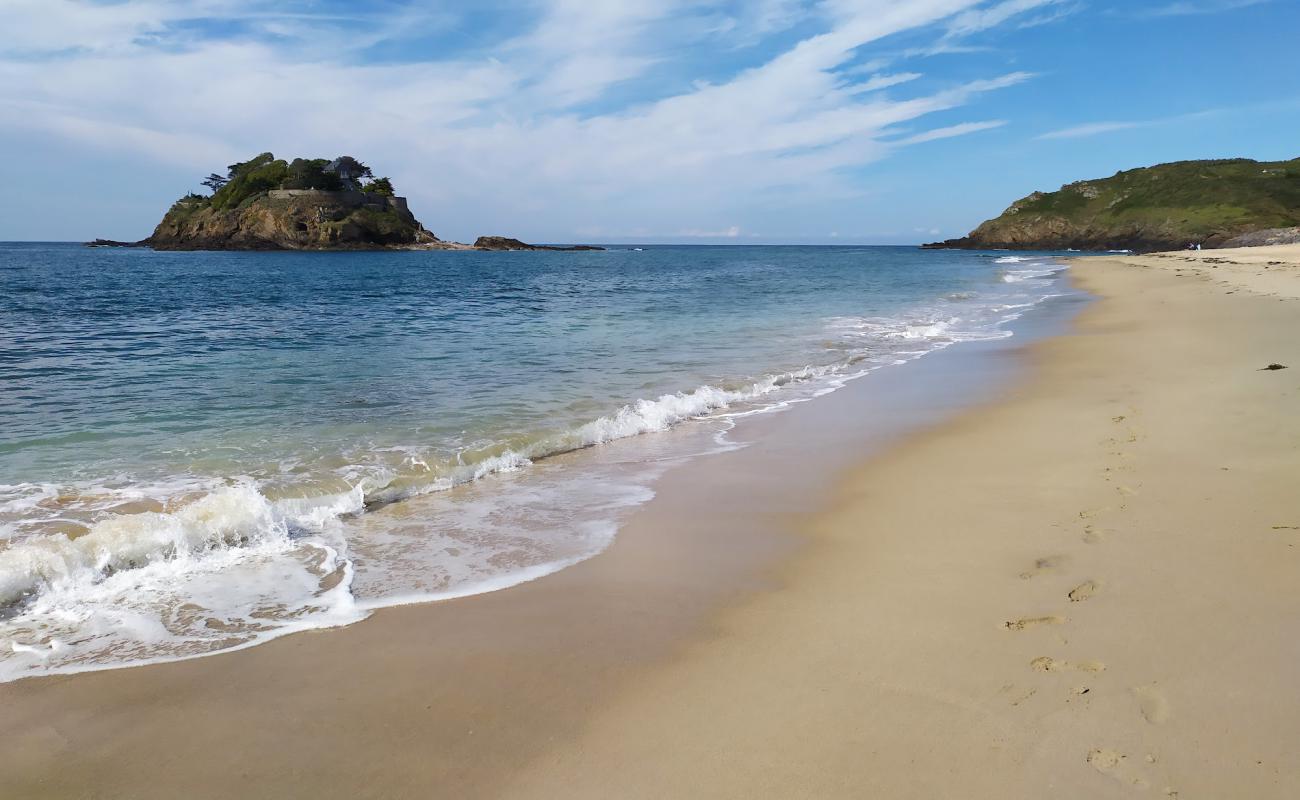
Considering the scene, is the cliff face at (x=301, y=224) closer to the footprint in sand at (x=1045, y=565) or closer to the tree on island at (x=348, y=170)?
the tree on island at (x=348, y=170)

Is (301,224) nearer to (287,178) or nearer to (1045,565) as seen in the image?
(287,178)

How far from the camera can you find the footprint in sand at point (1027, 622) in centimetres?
348

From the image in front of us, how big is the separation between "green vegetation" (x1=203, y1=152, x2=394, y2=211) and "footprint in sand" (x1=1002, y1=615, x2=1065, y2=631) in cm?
10681

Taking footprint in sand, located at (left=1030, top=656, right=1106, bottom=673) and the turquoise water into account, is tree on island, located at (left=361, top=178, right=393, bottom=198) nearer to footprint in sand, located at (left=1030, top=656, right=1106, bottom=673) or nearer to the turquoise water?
the turquoise water

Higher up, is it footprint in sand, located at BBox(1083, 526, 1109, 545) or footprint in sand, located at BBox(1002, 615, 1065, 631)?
footprint in sand, located at BBox(1083, 526, 1109, 545)

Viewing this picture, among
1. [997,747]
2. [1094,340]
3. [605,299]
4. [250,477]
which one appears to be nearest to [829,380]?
[1094,340]

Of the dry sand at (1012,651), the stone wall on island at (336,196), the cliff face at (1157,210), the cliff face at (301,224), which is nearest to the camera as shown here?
the dry sand at (1012,651)

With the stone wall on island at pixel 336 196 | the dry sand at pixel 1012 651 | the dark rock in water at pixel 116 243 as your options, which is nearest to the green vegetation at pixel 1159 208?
the dry sand at pixel 1012 651

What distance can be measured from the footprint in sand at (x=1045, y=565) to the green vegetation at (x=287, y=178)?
106 meters

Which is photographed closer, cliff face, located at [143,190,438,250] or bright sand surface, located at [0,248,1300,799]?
bright sand surface, located at [0,248,1300,799]

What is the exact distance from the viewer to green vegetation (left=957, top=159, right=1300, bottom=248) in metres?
81.3

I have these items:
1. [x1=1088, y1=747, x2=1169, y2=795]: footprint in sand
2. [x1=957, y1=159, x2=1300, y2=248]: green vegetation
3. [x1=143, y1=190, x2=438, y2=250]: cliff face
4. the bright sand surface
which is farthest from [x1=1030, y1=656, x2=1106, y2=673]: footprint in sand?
[x1=143, y1=190, x2=438, y2=250]: cliff face

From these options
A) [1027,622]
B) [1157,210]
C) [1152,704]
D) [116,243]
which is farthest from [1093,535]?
[116,243]

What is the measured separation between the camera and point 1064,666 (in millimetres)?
3100
